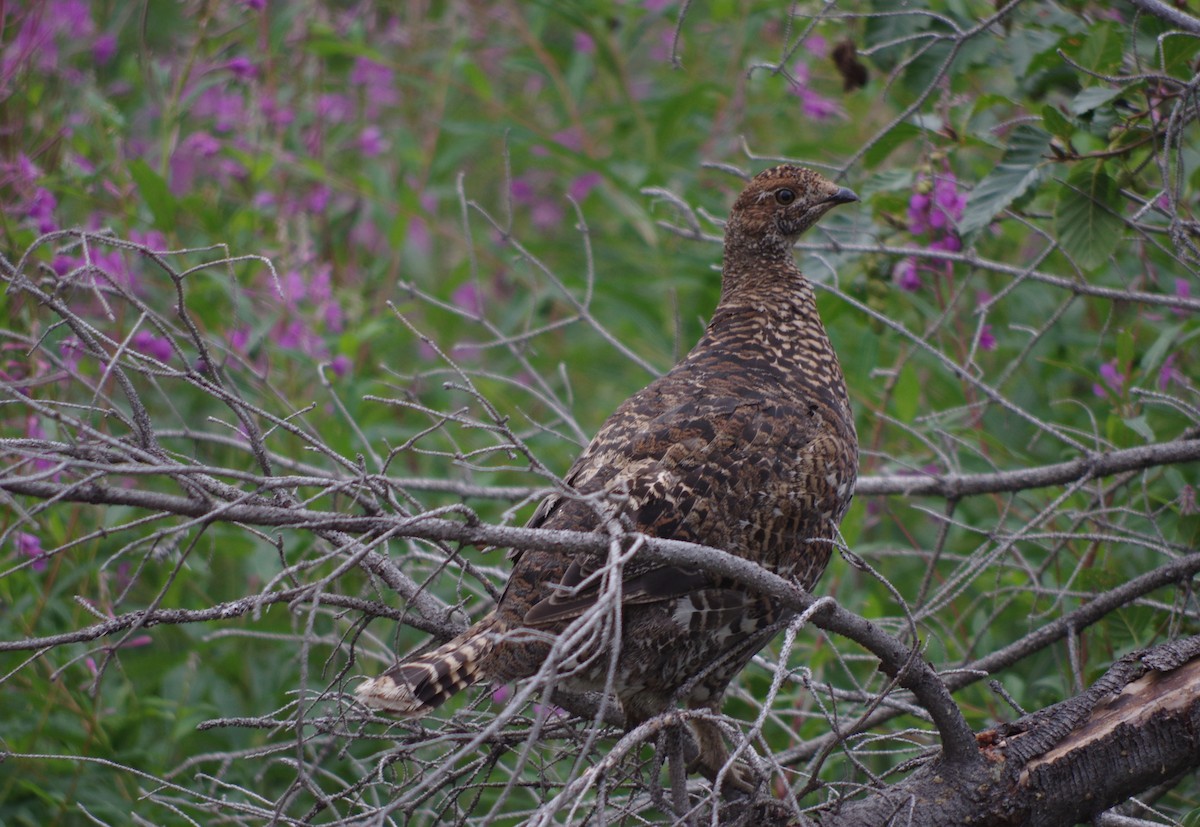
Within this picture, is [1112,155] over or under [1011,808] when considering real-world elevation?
over

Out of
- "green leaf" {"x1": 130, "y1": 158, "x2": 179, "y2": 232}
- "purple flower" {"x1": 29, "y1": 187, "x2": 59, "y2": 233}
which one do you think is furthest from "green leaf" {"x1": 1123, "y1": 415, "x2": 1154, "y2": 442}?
"purple flower" {"x1": 29, "y1": 187, "x2": 59, "y2": 233}

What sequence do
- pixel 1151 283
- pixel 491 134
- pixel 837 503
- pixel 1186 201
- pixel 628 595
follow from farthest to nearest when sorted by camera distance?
pixel 491 134
pixel 1151 283
pixel 1186 201
pixel 837 503
pixel 628 595

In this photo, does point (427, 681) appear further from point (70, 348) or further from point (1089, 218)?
point (1089, 218)

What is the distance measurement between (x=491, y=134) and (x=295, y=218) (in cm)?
117

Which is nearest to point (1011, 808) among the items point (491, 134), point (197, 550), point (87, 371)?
point (197, 550)

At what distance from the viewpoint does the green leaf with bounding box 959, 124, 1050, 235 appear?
10.8 ft

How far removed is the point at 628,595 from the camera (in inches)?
110

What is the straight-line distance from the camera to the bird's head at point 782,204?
3898 mm

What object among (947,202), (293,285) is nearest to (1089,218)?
(947,202)

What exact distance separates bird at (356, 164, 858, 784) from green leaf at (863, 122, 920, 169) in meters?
0.92

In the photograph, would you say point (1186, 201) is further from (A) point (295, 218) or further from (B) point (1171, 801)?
(A) point (295, 218)

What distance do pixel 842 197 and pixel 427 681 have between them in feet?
7.14

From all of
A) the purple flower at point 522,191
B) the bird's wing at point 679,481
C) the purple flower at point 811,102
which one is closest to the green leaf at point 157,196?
the bird's wing at point 679,481

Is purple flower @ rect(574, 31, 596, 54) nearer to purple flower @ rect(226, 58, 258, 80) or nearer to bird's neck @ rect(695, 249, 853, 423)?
purple flower @ rect(226, 58, 258, 80)
